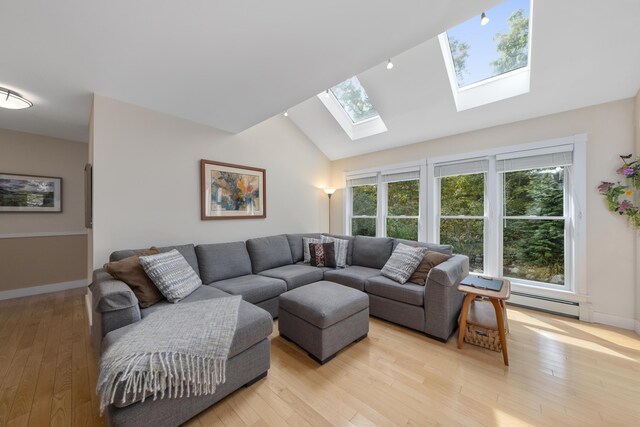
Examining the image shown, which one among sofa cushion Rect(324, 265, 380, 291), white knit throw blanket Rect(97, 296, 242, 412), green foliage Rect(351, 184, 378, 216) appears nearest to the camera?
white knit throw blanket Rect(97, 296, 242, 412)

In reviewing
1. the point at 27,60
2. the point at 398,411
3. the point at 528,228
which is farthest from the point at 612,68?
the point at 27,60

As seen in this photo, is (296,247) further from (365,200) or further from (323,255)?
(365,200)

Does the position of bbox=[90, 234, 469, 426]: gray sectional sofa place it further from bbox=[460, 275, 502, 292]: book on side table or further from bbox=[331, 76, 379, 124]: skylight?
bbox=[331, 76, 379, 124]: skylight

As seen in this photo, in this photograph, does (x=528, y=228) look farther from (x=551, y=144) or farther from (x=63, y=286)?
(x=63, y=286)

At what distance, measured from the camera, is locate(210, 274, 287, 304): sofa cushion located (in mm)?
2426

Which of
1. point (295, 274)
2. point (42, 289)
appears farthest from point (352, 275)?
point (42, 289)

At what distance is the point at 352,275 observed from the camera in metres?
2.94

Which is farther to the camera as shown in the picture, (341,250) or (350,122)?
(350,122)

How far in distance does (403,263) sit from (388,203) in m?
1.77

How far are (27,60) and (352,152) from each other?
3.95m

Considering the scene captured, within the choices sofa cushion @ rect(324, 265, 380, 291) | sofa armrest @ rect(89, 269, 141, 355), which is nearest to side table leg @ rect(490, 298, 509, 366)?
sofa cushion @ rect(324, 265, 380, 291)

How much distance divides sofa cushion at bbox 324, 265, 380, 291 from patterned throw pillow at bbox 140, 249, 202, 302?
5.29ft

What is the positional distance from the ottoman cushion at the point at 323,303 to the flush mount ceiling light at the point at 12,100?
319 cm

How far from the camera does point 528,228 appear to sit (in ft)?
9.74
